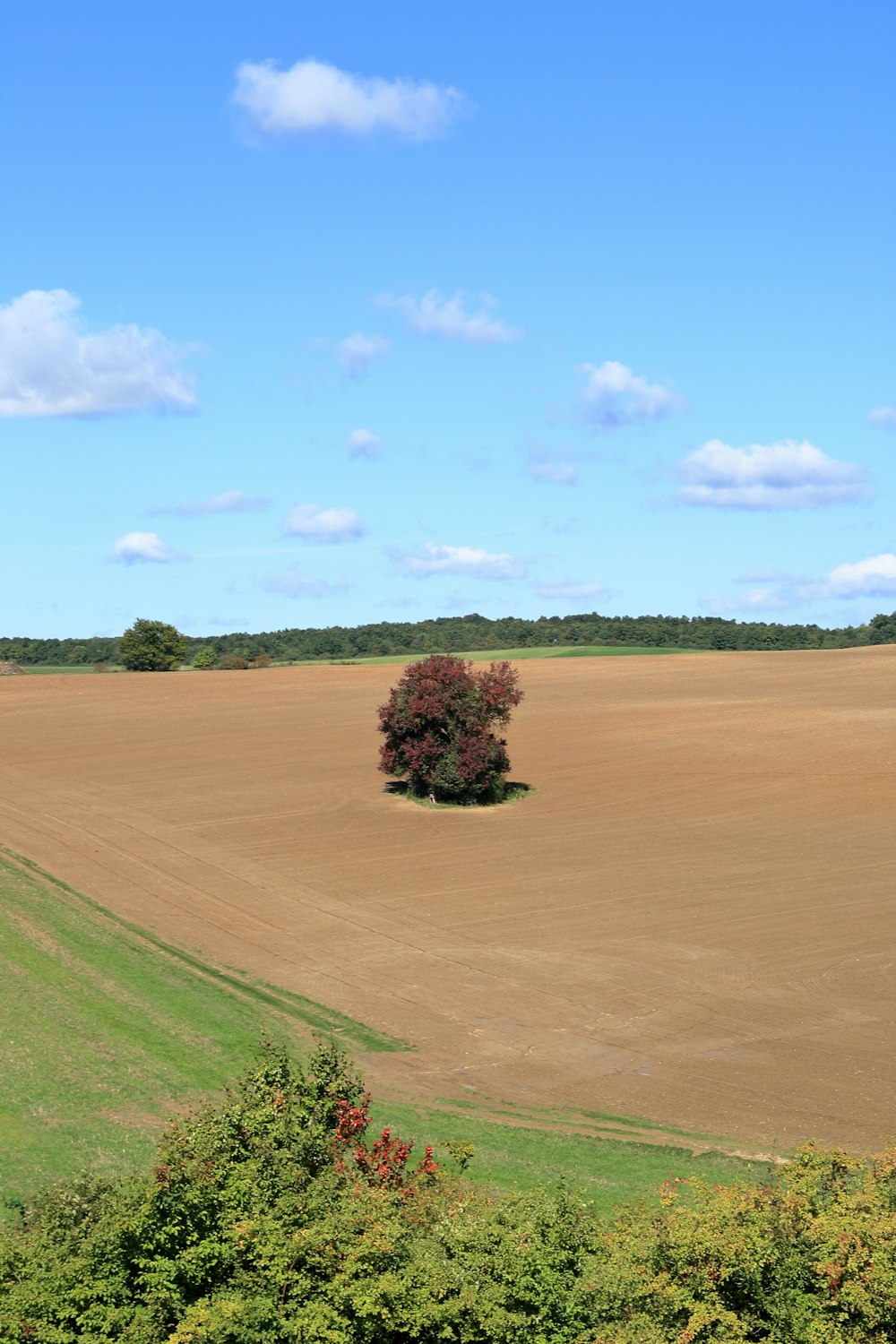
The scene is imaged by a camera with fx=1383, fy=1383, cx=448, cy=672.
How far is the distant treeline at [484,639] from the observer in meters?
147

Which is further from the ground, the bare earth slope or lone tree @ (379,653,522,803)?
lone tree @ (379,653,522,803)

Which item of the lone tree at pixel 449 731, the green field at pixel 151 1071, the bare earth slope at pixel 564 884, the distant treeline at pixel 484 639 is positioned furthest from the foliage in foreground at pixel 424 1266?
the distant treeline at pixel 484 639

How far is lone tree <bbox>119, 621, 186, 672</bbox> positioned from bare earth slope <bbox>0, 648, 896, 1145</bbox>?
31.2 metres

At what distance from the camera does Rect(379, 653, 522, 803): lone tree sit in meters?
52.2

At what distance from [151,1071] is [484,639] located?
142581 mm

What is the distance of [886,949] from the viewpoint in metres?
31.8

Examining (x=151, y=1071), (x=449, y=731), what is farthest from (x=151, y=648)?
(x=151, y=1071)

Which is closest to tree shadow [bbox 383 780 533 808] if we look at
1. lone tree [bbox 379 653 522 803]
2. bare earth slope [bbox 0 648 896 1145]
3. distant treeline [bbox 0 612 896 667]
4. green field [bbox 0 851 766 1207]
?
lone tree [bbox 379 653 522 803]

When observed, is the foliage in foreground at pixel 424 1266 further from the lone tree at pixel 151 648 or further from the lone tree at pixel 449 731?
the lone tree at pixel 151 648

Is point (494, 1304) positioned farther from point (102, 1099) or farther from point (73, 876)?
point (73, 876)

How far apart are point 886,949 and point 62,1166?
20.1 metres

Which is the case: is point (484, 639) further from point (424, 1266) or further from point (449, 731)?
point (424, 1266)

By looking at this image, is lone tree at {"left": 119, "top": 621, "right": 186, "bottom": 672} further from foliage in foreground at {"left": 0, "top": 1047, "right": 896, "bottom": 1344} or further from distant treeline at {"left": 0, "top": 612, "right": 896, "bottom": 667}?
foliage in foreground at {"left": 0, "top": 1047, "right": 896, "bottom": 1344}

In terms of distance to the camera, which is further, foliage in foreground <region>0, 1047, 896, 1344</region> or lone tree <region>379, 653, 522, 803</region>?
lone tree <region>379, 653, 522, 803</region>
